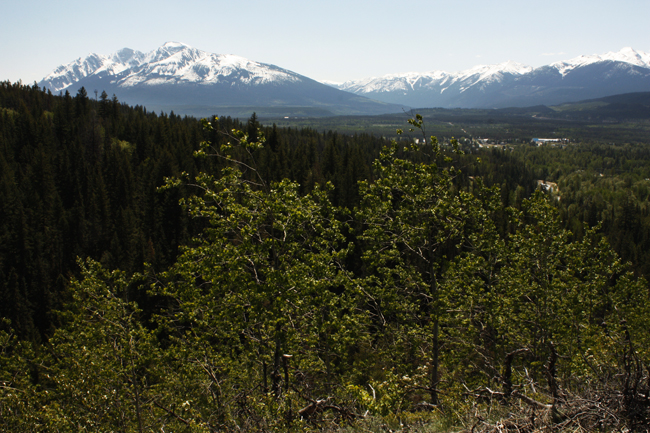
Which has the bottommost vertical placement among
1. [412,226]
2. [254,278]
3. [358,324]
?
[358,324]

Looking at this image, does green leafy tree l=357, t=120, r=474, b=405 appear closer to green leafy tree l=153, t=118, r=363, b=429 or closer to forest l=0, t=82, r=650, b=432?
forest l=0, t=82, r=650, b=432

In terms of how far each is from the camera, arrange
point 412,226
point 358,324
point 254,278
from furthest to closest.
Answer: point 412,226, point 254,278, point 358,324

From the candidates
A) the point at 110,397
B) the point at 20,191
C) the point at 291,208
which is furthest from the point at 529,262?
the point at 20,191

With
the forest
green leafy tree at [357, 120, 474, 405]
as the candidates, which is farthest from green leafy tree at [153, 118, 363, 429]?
green leafy tree at [357, 120, 474, 405]

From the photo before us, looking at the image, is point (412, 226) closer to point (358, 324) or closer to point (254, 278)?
point (358, 324)

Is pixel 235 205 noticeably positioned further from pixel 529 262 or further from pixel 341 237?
pixel 529 262

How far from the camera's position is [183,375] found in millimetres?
12938

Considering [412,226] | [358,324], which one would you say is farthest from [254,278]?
[412,226]

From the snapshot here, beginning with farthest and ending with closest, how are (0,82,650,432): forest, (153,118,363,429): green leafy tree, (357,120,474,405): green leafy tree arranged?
(357,120,474,405): green leafy tree < (153,118,363,429): green leafy tree < (0,82,650,432): forest

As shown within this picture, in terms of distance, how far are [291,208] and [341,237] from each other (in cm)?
238

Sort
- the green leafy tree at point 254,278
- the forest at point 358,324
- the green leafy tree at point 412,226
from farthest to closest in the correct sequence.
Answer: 1. the green leafy tree at point 412,226
2. the green leafy tree at point 254,278
3. the forest at point 358,324

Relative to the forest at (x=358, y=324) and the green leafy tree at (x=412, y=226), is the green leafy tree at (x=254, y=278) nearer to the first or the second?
the forest at (x=358, y=324)

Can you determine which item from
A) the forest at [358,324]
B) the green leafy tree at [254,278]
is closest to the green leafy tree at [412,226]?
the forest at [358,324]

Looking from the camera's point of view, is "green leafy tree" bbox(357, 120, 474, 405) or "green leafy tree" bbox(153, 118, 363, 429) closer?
"green leafy tree" bbox(153, 118, 363, 429)
